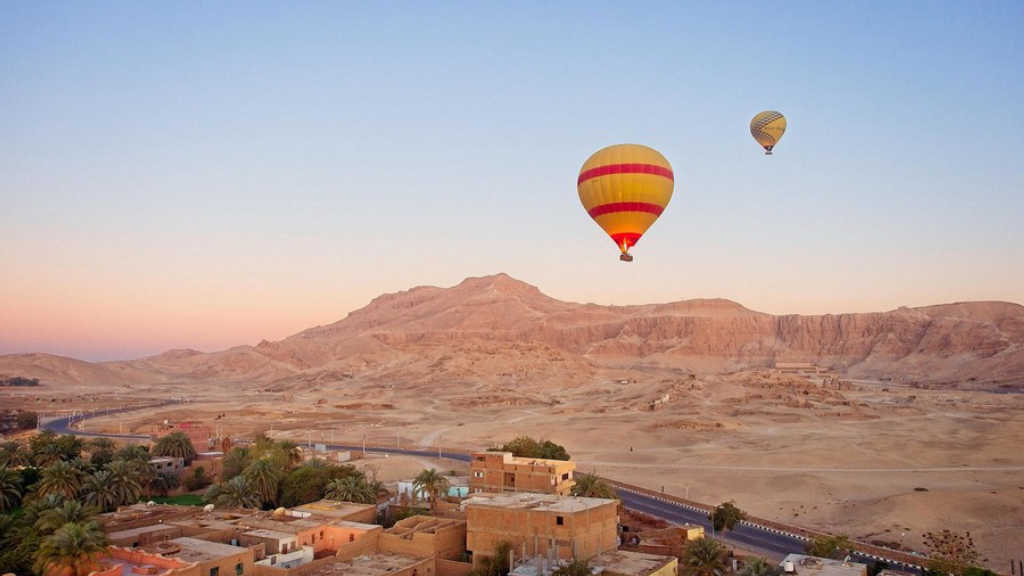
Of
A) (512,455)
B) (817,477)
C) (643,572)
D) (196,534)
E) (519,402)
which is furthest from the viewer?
(519,402)

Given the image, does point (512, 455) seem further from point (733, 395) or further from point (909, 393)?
point (909, 393)

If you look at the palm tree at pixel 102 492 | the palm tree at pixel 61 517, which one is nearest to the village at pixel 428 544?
the palm tree at pixel 61 517

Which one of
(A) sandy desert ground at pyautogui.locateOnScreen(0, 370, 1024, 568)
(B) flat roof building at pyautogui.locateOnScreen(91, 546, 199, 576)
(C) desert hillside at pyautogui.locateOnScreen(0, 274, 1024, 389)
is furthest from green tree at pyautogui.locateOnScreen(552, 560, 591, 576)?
(C) desert hillside at pyautogui.locateOnScreen(0, 274, 1024, 389)

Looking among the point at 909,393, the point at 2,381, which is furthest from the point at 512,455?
the point at 2,381

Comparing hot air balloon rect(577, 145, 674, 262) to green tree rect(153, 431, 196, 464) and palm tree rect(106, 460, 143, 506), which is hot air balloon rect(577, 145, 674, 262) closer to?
palm tree rect(106, 460, 143, 506)

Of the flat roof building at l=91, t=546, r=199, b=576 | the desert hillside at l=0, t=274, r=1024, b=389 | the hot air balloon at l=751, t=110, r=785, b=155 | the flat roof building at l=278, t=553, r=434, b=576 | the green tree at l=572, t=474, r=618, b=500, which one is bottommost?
the flat roof building at l=278, t=553, r=434, b=576

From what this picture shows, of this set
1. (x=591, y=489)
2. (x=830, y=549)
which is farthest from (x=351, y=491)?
(x=830, y=549)
